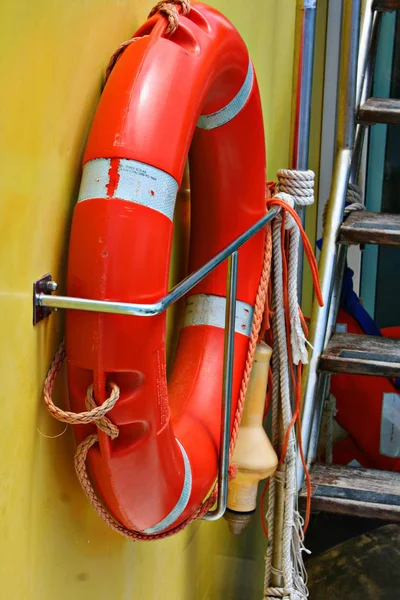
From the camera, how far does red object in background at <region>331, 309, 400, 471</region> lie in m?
2.00

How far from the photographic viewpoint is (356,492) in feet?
4.04

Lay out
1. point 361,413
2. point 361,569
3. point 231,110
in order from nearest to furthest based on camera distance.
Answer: point 231,110
point 361,569
point 361,413

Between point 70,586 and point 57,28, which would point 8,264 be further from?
point 70,586

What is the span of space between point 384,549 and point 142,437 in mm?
1182

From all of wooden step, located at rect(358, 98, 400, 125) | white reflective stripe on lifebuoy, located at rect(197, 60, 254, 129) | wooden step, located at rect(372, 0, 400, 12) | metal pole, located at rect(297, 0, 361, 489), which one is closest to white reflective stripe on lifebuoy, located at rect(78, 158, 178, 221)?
white reflective stripe on lifebuoy, located at rect(197, 60, 254, 129)

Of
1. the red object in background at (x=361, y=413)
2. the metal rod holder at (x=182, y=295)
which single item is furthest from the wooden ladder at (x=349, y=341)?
the red object in background at (x=361, y=413)

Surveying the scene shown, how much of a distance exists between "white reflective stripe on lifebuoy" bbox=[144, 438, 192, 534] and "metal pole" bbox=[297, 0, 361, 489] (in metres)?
0.40

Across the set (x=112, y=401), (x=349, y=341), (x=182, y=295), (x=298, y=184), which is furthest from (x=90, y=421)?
(x=349, y=341)

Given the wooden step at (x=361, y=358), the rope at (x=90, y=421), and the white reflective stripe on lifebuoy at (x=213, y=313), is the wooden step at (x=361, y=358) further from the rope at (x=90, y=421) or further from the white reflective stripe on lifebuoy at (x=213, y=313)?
the rope at (x=90, y=421)

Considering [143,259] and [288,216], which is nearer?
[143,259]

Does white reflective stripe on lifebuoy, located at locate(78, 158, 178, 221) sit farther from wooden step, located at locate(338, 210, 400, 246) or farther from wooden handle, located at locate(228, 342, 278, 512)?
wooden step, located at locate(338, 210, 400, 246)

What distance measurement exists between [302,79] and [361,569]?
1.05 m

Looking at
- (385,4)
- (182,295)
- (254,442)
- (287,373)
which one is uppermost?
(385,4)

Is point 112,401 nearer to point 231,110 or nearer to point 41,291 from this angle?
point 41,291
